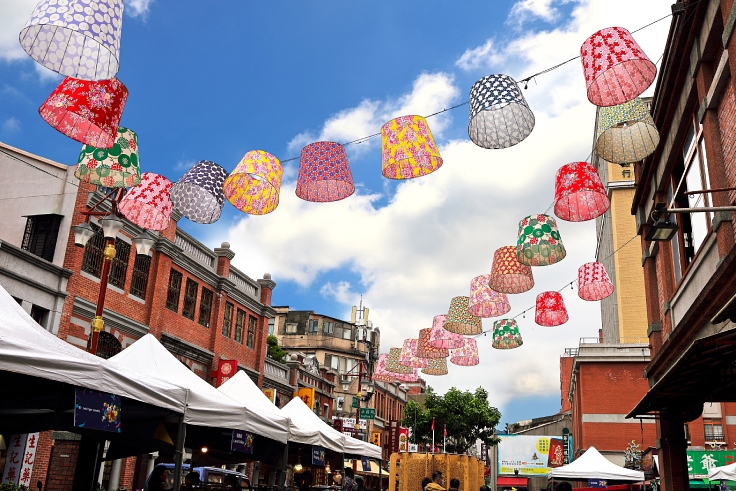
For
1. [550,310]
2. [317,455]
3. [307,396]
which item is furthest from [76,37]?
[307,396]

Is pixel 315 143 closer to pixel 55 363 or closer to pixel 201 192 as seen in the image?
pixel 201 192

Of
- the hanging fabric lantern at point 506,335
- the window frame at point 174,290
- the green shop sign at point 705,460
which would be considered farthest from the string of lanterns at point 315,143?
the green shop sign at point 705,460

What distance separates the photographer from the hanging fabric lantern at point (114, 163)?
9.21m

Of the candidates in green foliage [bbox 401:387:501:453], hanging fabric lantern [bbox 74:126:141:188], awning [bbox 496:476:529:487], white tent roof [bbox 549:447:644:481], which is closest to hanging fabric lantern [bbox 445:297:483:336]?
white tent roof [bbox 549:447:644:481]

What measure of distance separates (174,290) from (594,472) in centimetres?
1690

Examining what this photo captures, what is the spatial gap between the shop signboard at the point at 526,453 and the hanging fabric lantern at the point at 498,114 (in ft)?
132

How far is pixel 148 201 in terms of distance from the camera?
10492 mm

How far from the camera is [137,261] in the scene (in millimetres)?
24625

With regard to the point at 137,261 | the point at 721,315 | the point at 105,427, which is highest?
the point at 137,261

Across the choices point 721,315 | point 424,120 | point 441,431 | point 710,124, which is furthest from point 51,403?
point 441,431

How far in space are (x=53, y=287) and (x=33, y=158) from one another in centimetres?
511

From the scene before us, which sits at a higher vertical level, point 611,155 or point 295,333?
point 295,333

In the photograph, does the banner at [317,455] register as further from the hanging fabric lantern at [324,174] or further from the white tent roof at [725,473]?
the white tent roof at [725,473]

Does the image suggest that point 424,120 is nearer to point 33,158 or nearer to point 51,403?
point 51,403
